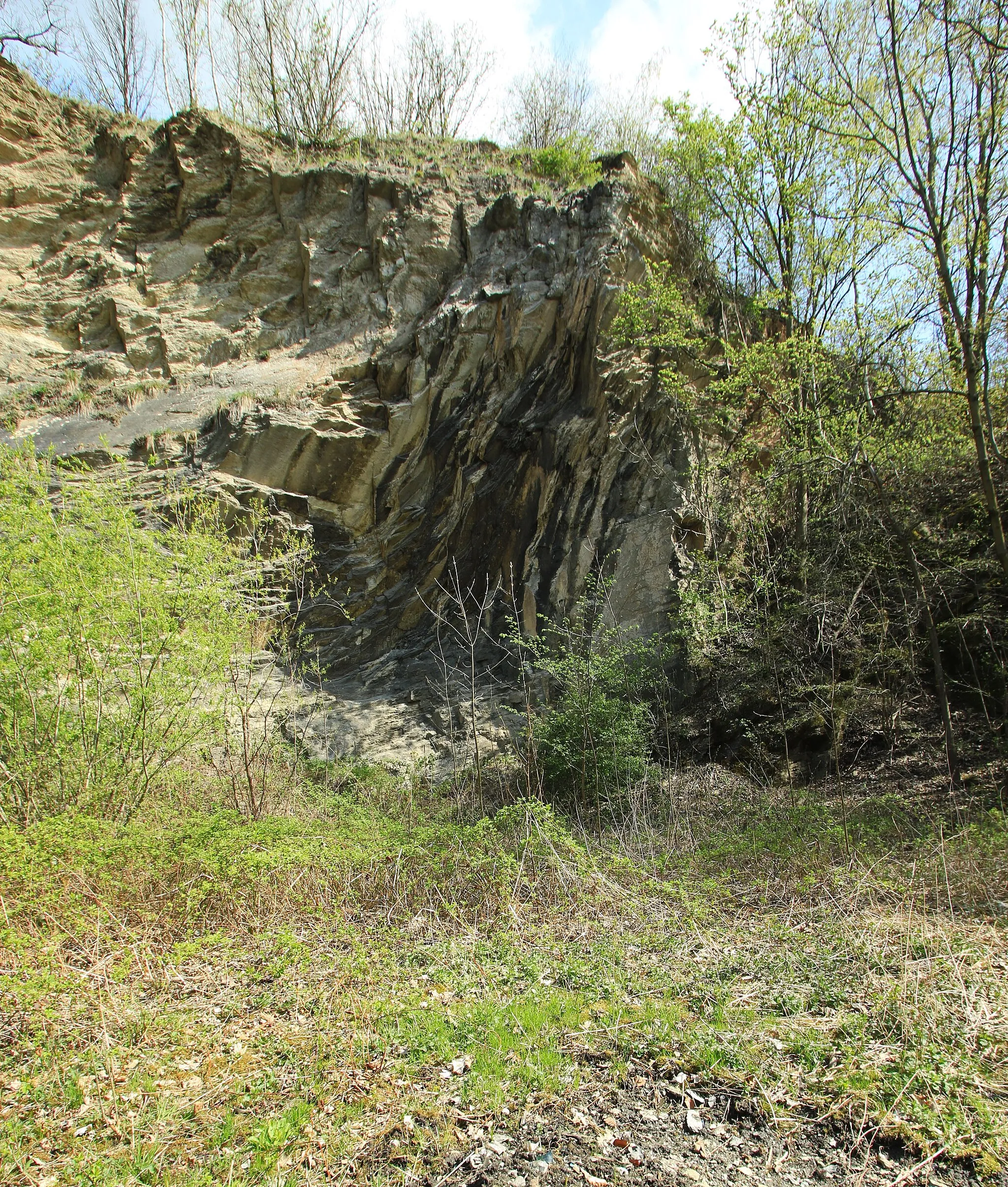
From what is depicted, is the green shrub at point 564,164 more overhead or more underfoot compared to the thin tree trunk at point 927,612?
more overhead

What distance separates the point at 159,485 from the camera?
11492 mm

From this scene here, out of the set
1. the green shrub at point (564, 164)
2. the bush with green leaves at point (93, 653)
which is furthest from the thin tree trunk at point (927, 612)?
the green shrub at point (564, 164)

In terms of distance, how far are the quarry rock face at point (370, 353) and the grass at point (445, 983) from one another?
16.3 feet

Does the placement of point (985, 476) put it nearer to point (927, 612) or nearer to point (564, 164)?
point (927, 612)

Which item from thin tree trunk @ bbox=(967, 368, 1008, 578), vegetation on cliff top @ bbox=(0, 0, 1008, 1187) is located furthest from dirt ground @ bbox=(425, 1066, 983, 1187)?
thin tree trunk @ bbox=(967, 368, 1008, 578)

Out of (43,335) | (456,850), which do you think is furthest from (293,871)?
(43,335)

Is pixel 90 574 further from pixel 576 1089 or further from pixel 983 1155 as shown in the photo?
pixel 983 1155

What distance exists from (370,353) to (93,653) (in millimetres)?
8775

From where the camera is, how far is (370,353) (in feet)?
42.4

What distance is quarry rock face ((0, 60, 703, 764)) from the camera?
456 inches

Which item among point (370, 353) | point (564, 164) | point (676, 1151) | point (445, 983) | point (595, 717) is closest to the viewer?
point (676, 1151)

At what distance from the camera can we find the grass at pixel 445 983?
10.0ft

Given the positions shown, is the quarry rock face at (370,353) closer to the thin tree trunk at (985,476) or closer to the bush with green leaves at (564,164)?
the bush with green leaves at (564,164)

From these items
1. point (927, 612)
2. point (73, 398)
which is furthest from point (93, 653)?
point (73, 398)
